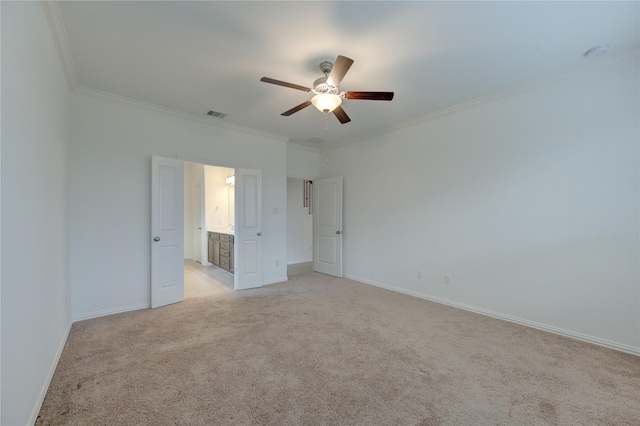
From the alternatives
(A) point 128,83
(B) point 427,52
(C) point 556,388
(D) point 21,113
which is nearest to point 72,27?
(A) point 128,83

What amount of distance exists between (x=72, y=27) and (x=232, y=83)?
1.38m

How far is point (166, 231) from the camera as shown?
386 centimetres

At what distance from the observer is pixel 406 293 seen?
14.6ft

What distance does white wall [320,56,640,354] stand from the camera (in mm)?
2674

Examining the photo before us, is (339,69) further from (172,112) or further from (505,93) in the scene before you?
(172,112)

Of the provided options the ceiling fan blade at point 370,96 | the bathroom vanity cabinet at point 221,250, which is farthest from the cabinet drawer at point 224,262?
the ceiling fan blade at point 370,96

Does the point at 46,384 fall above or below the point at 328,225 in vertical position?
below

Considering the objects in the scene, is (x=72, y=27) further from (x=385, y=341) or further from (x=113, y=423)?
(x=385, y=341)

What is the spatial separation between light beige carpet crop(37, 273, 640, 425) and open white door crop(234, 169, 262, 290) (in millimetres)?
1248

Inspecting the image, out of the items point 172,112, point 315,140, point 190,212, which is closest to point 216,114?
point 172,112

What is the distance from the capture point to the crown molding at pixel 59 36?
2.01 meters

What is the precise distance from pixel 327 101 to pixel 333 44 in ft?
1.57

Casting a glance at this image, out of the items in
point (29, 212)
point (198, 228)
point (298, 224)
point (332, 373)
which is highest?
point (29, 212)

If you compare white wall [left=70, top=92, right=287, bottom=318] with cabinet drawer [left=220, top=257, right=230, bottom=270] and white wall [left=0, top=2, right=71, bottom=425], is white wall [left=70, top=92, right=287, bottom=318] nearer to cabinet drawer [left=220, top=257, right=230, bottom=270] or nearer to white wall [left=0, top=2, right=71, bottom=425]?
white wall [left=0, top=2, right=71, bottom=425]
